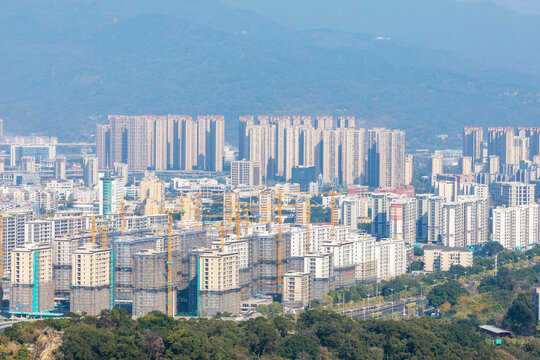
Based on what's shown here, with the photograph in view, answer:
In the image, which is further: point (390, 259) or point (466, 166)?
point (466, 166)

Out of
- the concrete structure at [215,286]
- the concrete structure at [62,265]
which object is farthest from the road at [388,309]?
the concrete structure at [62,265]

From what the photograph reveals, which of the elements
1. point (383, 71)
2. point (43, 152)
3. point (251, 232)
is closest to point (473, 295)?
point (251, 232)

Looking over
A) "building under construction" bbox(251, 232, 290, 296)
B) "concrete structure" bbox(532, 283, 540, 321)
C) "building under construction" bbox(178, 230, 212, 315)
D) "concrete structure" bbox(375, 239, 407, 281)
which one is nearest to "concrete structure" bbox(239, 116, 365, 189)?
"concrete structure" bbox(375, 239, 407, 281)

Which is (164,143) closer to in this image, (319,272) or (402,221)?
(402,221)

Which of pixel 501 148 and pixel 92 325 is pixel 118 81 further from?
pixel 92 325

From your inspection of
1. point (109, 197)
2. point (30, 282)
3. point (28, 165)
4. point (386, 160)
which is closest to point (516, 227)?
point (109, 197)
